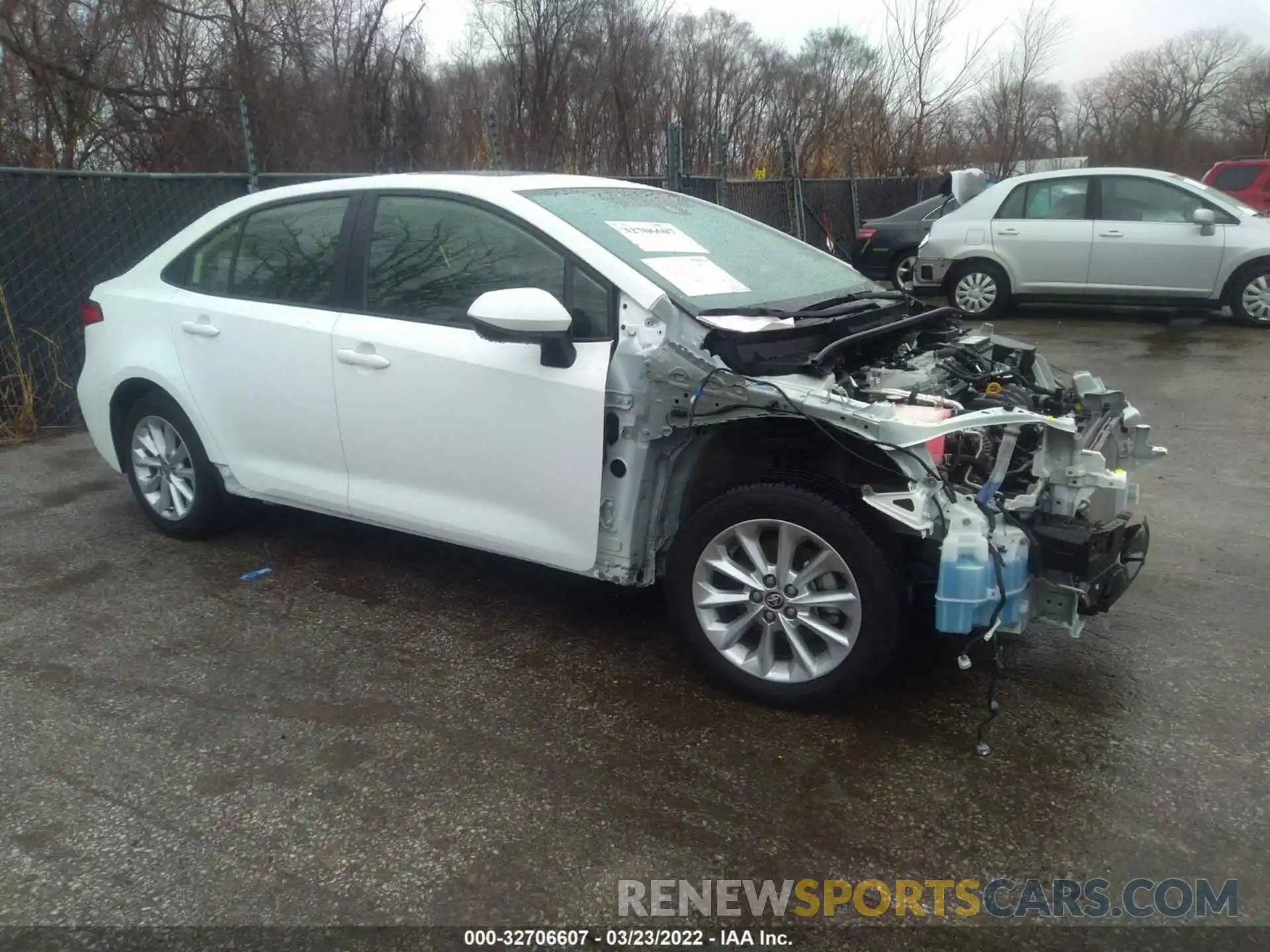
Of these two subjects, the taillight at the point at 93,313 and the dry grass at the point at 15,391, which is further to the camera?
the dry grass at the point at 15,391

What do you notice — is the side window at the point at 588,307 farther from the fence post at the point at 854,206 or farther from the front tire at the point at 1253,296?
the fence post at the point at 854,206

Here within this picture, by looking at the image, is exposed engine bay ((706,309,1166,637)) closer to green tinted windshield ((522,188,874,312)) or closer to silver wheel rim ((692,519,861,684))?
silver wheel rim ((692,519,861,684))

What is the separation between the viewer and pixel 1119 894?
7.99 feet

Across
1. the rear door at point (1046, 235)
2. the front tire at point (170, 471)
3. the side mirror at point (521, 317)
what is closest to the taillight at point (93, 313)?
the front tire at point (170, 471)

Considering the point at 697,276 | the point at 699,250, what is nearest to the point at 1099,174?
the point at 699,250

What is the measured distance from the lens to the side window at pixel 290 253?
4145 millimetres

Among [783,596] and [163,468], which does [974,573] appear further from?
[163,468]

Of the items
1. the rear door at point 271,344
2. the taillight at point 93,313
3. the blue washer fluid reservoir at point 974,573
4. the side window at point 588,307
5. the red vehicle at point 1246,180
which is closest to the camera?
the blue washer fluid reservoir at point 974,573

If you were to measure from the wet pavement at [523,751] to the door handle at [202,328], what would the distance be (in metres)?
1.04

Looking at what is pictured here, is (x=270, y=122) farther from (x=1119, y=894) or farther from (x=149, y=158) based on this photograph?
(x=1119, y=894)

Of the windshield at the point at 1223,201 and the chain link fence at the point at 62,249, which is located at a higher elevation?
the windshield at the point at 1223,201

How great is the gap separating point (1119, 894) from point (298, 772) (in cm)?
221

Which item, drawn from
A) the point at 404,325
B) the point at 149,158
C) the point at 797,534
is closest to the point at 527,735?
the point at 797,534

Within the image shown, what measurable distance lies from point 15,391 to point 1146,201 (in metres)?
10.3
